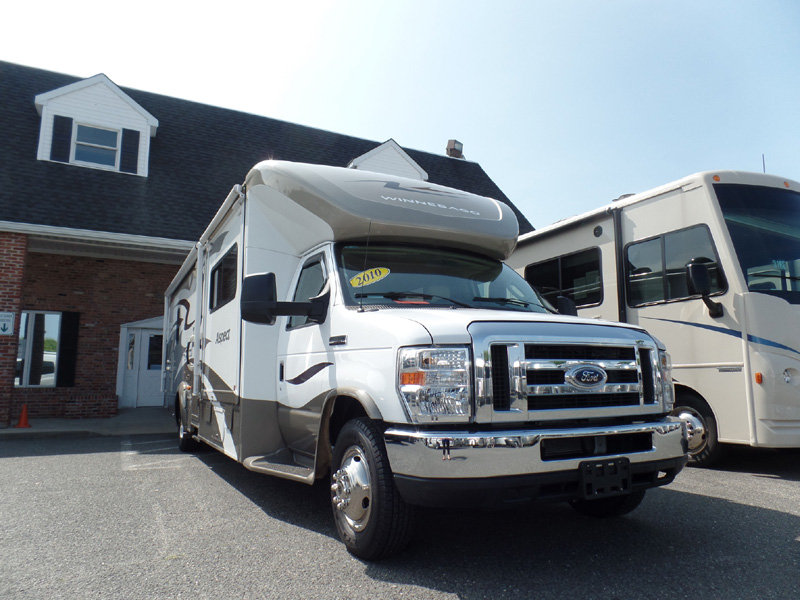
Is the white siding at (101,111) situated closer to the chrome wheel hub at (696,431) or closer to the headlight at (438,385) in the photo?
the chrome wheel hub at (696,431)

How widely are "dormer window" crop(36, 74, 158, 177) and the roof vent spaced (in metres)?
10.2

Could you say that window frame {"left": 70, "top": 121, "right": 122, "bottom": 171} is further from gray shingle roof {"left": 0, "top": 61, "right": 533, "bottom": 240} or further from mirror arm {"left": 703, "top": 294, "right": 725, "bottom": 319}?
mirror arm {"left": 703, "top": 294, "right": 725, "bottom": 319}

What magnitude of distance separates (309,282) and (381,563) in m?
2.20

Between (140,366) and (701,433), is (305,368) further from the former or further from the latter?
(140,366)

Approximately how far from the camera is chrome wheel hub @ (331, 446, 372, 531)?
136 inches

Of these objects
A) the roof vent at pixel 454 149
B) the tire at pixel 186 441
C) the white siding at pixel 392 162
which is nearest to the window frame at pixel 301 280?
the tire at pixel 186 441

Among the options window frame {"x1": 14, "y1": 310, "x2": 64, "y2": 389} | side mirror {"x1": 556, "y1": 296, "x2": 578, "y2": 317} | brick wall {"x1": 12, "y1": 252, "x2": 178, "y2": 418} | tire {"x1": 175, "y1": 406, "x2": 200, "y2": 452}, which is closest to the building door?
brick wall {"x1": 12, "y1": 252, "x2": 178, "y2": 418}

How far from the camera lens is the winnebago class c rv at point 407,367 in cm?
315

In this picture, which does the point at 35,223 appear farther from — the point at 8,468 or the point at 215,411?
the point at 215,411

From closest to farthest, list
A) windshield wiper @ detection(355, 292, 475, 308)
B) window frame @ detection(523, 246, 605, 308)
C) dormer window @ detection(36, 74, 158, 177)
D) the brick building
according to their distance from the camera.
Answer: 1. windshield wiper @ detection(355, 292, 475, 308)
2. window frame @ detection(523, 246, 605, 308)
3. the brick building
4. dormer window @ detection(36, 74, 158, 177)

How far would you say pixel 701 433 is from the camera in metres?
6.30

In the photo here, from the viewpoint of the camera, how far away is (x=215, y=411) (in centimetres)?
584

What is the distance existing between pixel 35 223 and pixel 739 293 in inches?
456

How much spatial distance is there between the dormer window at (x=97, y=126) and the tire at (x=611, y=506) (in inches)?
515
